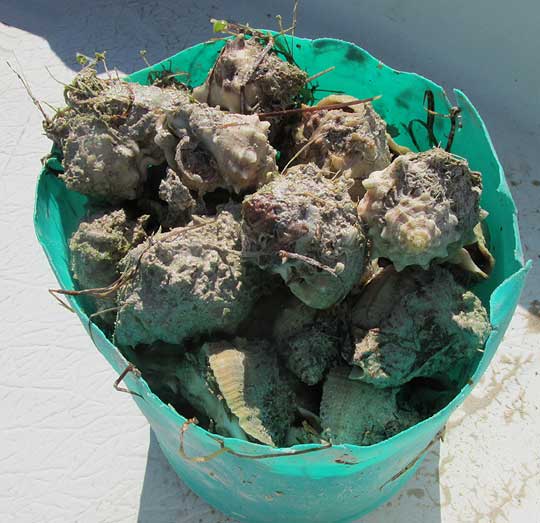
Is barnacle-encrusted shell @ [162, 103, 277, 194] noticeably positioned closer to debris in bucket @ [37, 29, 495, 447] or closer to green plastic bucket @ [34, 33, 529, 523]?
debris in bucket @ [37, 29, 495, 447]

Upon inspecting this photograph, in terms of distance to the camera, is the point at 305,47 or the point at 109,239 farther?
the point at 305,47

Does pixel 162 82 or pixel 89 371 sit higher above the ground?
pixel 162 82

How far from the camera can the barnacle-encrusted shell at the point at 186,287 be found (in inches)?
26.4

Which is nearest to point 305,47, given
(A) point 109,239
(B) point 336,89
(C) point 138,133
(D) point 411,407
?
(B) point 336,89

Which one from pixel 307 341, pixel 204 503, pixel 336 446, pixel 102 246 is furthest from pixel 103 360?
pixel 336 446

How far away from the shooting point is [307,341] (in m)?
0.69

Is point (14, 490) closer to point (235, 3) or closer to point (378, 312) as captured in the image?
point (378, 312)

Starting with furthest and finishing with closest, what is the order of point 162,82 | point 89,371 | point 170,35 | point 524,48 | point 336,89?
point 170,35 → point 524,48 → point 89,371 → point 336,89 → point 162,82

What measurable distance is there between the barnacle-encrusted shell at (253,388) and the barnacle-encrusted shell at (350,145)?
24cm

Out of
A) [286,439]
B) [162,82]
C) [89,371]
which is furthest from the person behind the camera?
[89,371]

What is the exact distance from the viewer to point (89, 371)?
1.11 metres

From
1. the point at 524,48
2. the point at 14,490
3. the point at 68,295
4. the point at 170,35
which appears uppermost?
the point at 524,48

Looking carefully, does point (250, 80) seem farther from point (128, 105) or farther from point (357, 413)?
point (357, 413)

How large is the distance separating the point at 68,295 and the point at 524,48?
1109 mm
